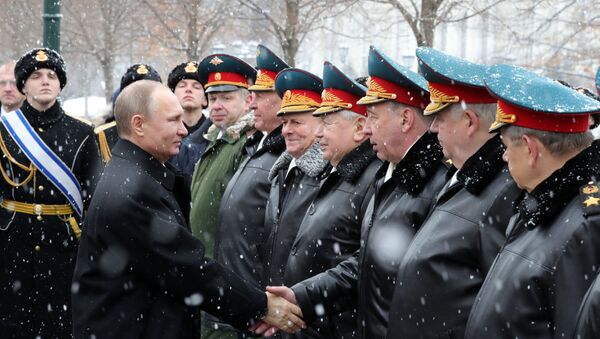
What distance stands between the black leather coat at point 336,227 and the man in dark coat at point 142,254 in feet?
1.91

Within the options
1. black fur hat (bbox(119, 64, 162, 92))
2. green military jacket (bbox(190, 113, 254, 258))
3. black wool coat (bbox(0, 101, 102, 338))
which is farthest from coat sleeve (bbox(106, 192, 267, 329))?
black fur hat (bbox(119, 64, 162, 92))

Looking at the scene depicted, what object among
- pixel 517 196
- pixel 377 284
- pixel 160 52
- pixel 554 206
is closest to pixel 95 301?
pixel 377 284

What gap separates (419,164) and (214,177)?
3331mm

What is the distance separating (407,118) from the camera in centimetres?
543

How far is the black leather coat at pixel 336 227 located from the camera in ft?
19.0

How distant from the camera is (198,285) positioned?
17.5 feet

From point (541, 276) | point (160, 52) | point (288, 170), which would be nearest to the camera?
point (541, 276)

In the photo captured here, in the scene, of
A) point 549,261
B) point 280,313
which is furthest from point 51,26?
point 549,261

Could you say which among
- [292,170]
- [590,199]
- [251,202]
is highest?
[590,199]

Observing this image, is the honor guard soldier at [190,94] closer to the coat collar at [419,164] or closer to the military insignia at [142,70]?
the military insignia at [142,70]

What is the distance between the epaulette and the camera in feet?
11.3

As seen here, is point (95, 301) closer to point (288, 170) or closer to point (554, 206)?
point (288, 170)

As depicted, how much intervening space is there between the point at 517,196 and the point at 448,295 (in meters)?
0.54

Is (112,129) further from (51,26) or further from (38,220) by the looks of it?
(38,220)
